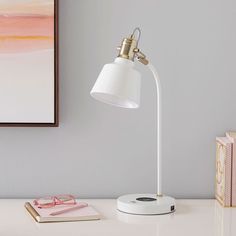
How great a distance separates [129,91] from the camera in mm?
1606

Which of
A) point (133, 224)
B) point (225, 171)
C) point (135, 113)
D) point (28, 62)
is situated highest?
point (28, 62)

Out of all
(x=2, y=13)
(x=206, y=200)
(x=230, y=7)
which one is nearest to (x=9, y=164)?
(x=2, y=13)

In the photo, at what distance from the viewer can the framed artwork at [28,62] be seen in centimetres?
188

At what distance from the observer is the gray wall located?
1907mm

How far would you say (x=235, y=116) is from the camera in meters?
1.93

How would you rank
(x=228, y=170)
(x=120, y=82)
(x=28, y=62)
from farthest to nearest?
(x=28, y=62), (x=228, y=170), (x=120, y=82)

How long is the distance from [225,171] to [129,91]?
1.35 ft

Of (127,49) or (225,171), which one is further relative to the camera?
(225,171)

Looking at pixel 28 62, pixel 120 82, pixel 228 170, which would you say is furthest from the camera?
pixel 28 62

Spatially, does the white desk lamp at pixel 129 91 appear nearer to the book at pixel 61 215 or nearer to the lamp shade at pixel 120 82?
the lamp shade at pixel 120 82

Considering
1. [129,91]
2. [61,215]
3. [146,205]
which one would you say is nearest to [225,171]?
A: [146,205]

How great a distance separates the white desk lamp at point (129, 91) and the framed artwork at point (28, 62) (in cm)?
25

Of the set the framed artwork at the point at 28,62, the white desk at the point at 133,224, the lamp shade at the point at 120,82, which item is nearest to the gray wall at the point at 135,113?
the framed artwork at the point at 28,62

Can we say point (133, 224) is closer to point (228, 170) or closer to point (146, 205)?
point (146, 205)
